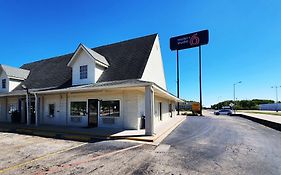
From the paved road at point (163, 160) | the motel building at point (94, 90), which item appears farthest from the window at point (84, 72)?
the paved road at point (163, 160)

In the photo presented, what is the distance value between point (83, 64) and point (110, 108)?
17.1ft

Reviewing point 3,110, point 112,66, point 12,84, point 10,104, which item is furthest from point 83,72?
point 3,110

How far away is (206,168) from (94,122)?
417 inches

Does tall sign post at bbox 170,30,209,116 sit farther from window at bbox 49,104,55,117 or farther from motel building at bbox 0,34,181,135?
window at bbox 49,104,55,117

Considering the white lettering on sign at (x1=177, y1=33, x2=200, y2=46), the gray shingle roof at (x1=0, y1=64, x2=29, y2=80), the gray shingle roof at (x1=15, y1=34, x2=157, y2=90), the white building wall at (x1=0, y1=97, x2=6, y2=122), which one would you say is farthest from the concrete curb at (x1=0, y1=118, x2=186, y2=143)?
the white lettering on sign at (x1=177, y1=33, x2=200, y2=46)

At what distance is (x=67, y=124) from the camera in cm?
1569

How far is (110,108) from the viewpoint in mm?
13891

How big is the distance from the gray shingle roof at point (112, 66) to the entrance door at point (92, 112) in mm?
2108

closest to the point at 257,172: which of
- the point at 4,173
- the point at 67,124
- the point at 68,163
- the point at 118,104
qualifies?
the point at 68,163

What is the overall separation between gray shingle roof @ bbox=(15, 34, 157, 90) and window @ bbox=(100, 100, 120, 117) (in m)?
2.15

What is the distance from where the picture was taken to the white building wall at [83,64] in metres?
15.6

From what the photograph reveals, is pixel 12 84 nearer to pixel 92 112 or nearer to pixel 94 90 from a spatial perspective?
pixel 92 112

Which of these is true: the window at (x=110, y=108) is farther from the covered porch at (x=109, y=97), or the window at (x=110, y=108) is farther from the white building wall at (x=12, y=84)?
the white building wall at (x=12, y=84)

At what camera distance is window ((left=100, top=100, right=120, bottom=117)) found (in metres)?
13.6
